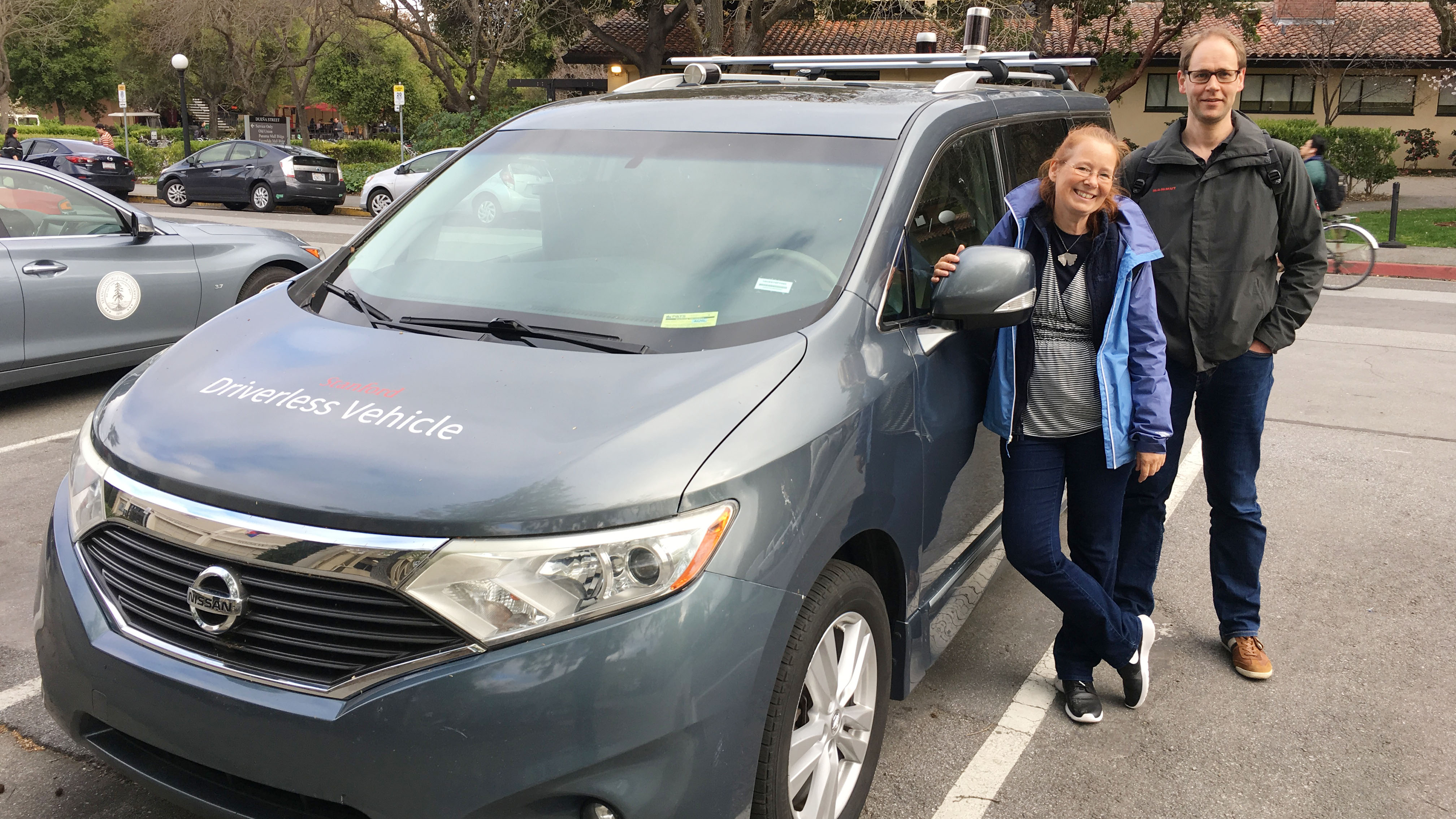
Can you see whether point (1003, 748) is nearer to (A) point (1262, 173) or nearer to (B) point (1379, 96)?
(A) point (1262, 173)

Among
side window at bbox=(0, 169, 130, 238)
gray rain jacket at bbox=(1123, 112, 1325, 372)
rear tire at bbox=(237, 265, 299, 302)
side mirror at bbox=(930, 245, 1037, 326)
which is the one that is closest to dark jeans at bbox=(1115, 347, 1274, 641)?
gray rain jacket at bbox=(1123, 112, 1325, 372)

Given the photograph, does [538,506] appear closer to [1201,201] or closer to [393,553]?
[393,553]

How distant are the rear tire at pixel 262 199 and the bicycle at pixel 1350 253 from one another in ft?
65.5

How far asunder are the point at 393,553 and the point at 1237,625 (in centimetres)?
305

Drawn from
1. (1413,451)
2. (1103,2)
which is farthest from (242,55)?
(1413,451)

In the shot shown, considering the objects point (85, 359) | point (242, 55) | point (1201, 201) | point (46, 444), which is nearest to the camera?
point (1201, 201)

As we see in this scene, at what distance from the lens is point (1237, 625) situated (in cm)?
395

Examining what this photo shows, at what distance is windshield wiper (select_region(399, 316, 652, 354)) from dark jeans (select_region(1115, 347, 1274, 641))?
1.88 m

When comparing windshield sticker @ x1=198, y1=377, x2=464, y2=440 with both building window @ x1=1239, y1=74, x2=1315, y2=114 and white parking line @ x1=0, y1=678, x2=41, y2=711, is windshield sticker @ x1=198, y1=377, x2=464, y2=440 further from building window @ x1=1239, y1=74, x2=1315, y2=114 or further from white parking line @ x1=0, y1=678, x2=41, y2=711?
building window @ x1=1239, y1=74, x2=1315, y2=114

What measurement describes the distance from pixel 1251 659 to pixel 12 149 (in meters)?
30.7

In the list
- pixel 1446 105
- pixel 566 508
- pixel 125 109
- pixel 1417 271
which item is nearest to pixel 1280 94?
pixel 1446 105

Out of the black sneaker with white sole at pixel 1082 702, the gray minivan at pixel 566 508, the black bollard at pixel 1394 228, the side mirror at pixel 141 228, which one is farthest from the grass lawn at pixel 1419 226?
the gray minivan at pixel 566 508

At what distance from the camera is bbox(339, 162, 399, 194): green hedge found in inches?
1146

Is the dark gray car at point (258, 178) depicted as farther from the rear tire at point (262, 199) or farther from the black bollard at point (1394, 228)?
the black bollard at point (1394, 228)
